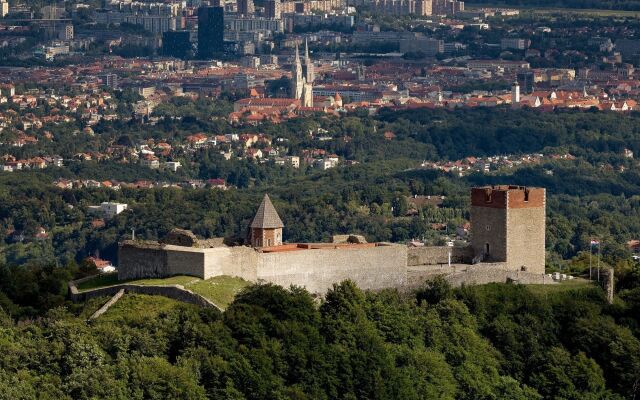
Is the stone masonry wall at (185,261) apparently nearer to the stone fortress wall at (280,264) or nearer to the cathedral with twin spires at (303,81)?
the stone fortress wall at (280,264)

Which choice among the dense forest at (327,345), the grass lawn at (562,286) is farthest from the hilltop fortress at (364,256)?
the dense forest at (327,345)

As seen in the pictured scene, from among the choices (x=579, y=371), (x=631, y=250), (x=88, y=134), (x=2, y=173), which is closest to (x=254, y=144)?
(x=88, y=134)

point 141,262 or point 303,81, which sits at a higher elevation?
point 141,262

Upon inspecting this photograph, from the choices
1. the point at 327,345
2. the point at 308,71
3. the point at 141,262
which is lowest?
the point at 308,71

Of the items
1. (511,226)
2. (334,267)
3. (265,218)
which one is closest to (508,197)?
(511,226)

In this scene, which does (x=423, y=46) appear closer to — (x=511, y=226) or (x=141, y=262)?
(x=511, y=226)

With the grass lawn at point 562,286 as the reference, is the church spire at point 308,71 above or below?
below
